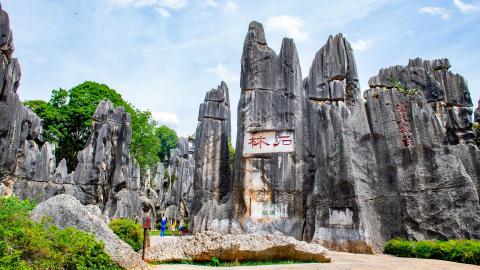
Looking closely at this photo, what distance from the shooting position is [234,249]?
788 cm

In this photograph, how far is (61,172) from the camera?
83.3ft

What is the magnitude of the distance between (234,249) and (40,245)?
14.3 feet

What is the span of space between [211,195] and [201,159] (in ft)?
6.42

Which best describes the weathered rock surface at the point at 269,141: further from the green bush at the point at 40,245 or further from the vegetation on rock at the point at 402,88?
the green bush at the point at 40,245

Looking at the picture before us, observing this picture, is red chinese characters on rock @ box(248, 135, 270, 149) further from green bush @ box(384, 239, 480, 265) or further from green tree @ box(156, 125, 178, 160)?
green tree @ box(156, 125, 178, 160)

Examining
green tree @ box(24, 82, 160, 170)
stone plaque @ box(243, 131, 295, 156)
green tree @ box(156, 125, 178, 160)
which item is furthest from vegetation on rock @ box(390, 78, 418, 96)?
green tree @ box(156, 125, 178, 160)

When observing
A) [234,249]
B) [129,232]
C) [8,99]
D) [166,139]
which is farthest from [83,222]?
[166,139]

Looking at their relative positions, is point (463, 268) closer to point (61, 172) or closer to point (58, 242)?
point (58, 242)

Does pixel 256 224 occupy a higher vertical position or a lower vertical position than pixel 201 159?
lower

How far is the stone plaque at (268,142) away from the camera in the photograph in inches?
599

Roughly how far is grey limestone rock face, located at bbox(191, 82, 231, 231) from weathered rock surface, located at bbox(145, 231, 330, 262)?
30.4 ft

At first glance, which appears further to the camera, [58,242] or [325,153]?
[325,153]

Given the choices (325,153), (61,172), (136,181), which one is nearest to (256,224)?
(325,153)

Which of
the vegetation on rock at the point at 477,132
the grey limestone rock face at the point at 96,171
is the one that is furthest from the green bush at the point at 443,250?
the grey limestone rock face at the point at 96,171
